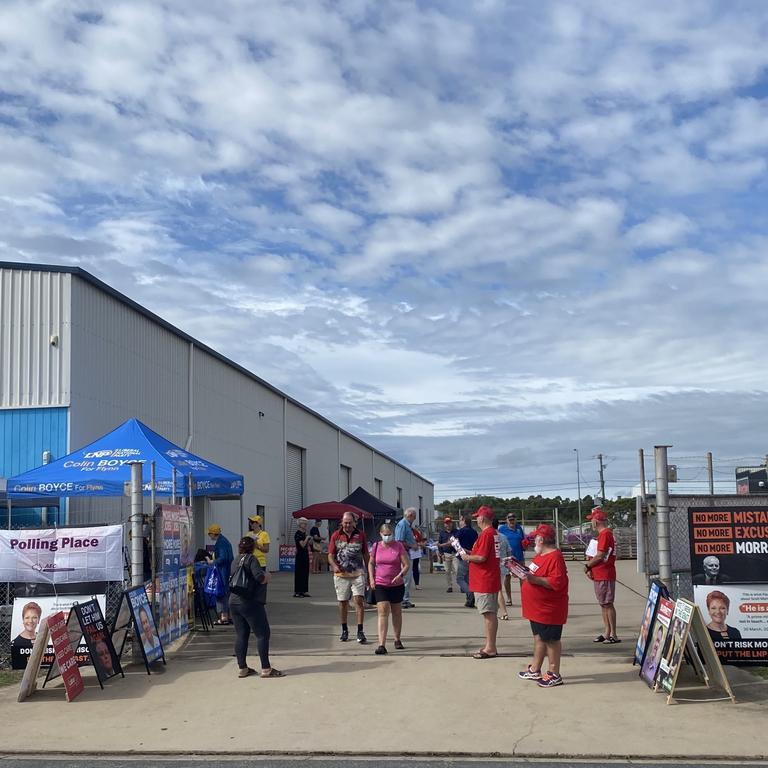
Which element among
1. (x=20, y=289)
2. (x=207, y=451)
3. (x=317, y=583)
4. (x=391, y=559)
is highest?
(x=20, y=289)

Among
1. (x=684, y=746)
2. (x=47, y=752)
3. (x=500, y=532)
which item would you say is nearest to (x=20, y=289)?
(x=500, y=532)

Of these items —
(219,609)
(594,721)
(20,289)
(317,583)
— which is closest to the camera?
(594,721)

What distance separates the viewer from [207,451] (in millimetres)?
25953

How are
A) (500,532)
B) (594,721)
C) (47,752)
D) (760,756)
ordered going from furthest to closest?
(500,532) < (594,721) < (47,752) < (760,756)

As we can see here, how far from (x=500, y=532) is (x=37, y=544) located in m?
7.92

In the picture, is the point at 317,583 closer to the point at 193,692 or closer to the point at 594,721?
the point at 193,692

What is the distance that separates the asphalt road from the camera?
22.4 ft

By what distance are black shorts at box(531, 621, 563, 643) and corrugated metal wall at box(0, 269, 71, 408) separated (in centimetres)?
1207

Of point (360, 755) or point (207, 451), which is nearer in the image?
point (360, 755)

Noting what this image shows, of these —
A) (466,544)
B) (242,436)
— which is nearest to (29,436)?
(466,544)

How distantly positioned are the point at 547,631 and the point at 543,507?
71309mm

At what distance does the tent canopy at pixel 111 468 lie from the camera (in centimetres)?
1419

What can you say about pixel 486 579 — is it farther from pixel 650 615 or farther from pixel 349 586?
pixel 349 586

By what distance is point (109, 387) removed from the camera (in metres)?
19.8
